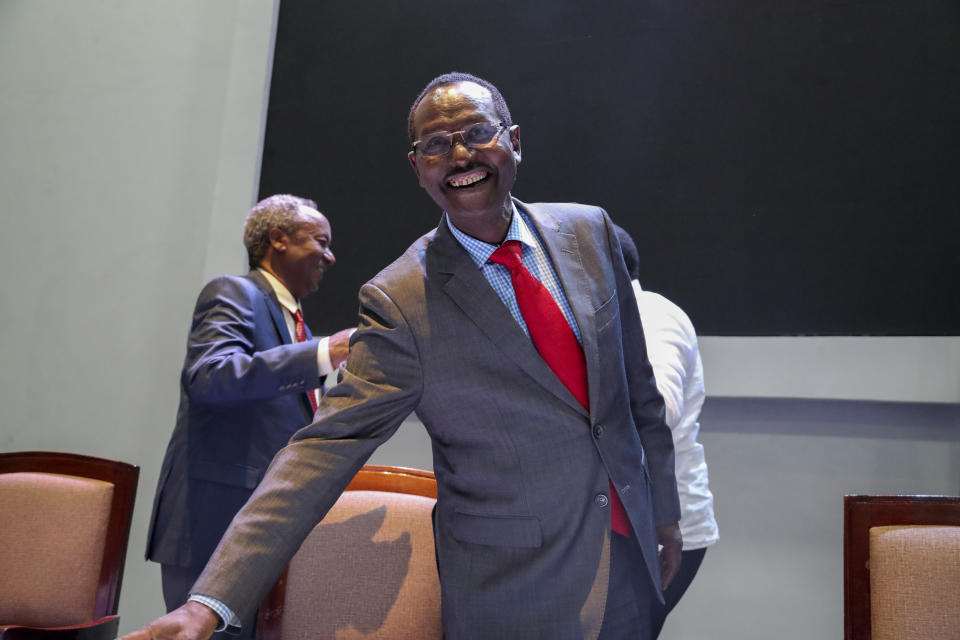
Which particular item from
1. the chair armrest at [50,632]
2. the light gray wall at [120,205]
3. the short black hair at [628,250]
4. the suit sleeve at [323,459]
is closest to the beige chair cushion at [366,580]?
the suit sleeve at [323,459]

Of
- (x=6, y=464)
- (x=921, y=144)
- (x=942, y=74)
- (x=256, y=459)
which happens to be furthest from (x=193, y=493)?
(x=942, y=74)

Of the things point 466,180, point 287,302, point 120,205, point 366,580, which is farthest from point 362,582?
point 120,205

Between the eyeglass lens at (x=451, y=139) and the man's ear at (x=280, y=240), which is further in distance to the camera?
the man's ear at (x=280, y=240)

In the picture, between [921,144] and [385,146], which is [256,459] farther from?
[921,144]

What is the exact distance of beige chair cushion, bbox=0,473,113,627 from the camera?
7.10 feet

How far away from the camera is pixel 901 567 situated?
1.57m

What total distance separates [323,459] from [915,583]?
112 cm

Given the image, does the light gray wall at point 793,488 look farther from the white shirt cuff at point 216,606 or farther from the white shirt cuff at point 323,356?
the white shirt cuff at point 216,606

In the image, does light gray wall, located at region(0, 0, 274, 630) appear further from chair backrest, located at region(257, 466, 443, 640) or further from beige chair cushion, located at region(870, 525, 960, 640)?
beige chair cushion, located at region(870, 525, 960, 640)

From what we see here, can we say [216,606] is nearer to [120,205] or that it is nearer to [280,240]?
[280,240]

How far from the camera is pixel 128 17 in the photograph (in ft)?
14.0

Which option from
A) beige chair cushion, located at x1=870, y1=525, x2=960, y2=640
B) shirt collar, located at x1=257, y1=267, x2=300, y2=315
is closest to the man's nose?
beige chair cushion, located at x1=870, y1=525, x2=960, y2=640

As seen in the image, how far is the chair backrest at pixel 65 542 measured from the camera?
217cm

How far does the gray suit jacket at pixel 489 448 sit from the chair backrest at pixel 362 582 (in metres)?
0.32
